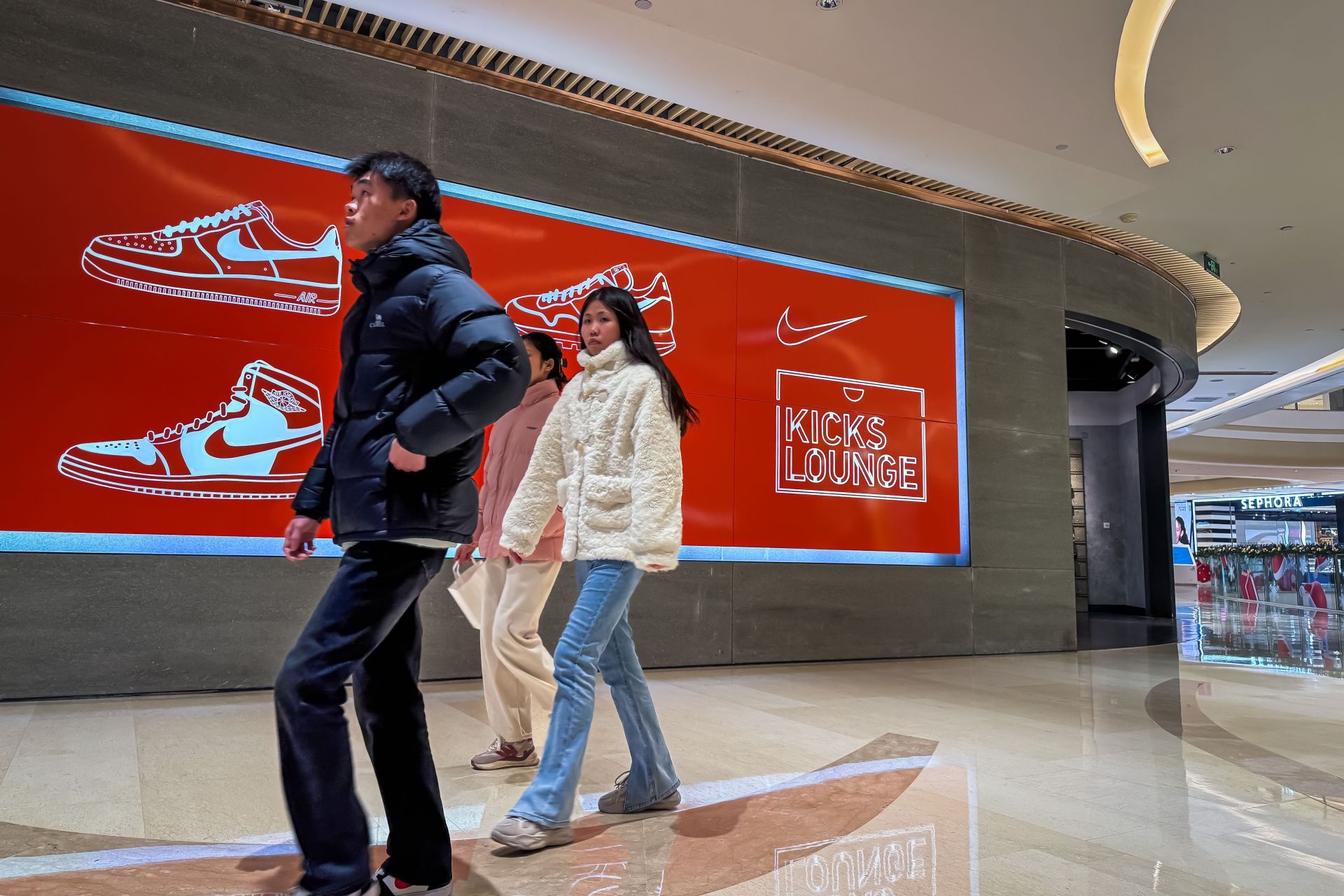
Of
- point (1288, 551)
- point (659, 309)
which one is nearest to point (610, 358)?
point (659, 309)

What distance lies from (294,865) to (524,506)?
3.28 feet

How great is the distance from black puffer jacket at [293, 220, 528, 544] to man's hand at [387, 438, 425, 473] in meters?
0.01

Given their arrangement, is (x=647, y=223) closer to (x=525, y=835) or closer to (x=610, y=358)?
(x=610, y=358)

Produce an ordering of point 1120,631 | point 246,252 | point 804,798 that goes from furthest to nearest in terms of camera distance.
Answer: point 1120,631 → point 246,252 → point 804,798

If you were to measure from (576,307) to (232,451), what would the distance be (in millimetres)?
2102

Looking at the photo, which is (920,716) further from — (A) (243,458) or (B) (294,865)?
(A) (243,458)

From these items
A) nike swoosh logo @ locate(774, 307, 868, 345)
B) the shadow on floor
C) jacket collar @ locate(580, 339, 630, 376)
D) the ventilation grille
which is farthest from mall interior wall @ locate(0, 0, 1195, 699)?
jacket collar @ locate(580, 339, 630, 376)

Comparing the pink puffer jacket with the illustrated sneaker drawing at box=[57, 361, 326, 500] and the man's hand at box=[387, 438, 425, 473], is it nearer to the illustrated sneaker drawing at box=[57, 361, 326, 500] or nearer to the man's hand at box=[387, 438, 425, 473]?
the man's hand at box=[387, 438, 425, 473]

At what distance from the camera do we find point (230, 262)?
4.58 meters

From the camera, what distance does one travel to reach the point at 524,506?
8.11 ft

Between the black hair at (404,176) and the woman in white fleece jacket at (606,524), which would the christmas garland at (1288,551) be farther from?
the black hair at (404,176)

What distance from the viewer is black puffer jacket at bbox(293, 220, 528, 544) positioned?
165 centimetres

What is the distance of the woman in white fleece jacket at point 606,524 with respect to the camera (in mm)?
2162

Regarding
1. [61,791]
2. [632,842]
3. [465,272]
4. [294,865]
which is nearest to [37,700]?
[61,791]
